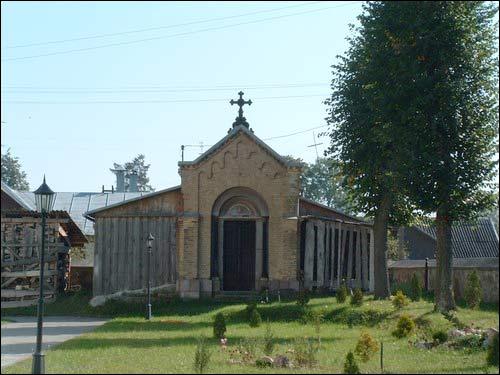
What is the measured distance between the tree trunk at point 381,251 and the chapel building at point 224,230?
7.22ft

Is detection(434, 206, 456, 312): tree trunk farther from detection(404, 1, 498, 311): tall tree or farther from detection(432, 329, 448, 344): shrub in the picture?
detection(432, 329, 448, 344): shrub

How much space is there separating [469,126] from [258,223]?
10079 millimetres

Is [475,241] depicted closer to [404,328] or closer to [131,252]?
[131,252]

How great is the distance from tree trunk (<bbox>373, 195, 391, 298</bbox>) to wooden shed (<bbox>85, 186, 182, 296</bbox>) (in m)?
7.65

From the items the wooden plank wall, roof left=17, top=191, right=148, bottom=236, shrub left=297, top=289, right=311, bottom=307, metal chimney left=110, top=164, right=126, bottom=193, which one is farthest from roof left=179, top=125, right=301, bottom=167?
metal chimney left=110, top=164, right=126, bottom=193

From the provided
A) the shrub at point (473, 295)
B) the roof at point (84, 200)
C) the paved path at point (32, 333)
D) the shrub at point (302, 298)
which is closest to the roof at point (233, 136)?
the shrub at point (302, 298)

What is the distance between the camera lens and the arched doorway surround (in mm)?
32250

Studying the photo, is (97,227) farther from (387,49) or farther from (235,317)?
(387,49)

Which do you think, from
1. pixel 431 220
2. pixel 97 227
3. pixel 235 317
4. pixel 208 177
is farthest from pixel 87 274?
pixel 431 220

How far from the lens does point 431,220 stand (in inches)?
1180

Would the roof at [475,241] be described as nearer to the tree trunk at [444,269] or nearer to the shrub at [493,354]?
the tree trunk at [444,269]

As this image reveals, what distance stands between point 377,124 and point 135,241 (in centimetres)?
1049

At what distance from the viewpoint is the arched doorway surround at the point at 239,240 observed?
32.2 metres

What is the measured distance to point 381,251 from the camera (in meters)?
32.0
